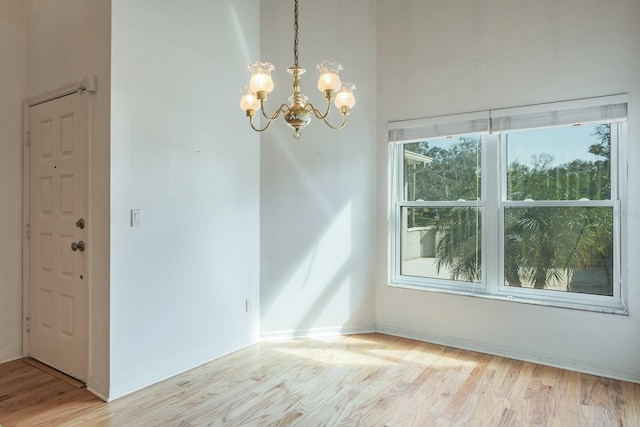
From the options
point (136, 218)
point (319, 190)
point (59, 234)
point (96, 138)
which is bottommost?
point (59, 234)

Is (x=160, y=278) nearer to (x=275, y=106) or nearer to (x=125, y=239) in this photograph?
(x=125, y=239)

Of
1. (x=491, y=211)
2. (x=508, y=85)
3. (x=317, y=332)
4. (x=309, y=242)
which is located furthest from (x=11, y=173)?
(x=508, y=85)

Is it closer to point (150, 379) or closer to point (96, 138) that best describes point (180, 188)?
point (96, 138)

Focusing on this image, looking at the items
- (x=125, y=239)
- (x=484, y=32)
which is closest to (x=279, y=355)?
(x=125, y=239)

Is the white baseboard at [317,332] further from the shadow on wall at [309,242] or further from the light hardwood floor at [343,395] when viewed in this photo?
the light hardwood floor at [343,395]

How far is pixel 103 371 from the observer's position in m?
2.73

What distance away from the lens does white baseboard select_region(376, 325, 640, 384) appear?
3012 mm

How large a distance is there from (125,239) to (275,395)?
1.47 metres

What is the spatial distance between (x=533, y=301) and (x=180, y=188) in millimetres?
2996

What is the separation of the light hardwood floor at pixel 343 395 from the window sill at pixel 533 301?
49 cm

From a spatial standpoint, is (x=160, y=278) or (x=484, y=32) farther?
(x=484, y=32)

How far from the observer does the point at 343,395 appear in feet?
9.07

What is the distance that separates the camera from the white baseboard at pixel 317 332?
12.8ft

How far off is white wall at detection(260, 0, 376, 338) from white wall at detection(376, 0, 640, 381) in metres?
0.17
